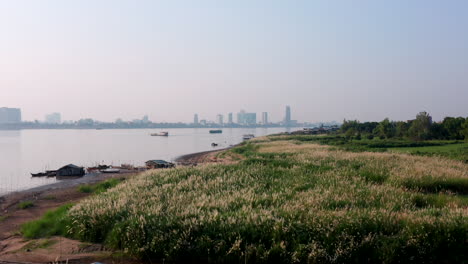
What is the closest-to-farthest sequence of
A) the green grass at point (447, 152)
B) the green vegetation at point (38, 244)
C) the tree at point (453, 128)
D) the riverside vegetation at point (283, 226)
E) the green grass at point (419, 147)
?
the riverside vegetation at point (283, 226) < the green vegetation at point (38, 244) < the green grass at point (447, 152) < the green grass at point (419, 147) < the tree at point (453, 128)

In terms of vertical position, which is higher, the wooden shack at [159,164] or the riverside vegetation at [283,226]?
the riverside vegetation at [283,226]

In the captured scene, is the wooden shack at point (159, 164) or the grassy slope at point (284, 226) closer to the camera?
the grassy slope at point (284, 226)

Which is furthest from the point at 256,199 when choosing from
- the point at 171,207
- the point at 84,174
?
the point at 84,174

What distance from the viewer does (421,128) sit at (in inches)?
2955

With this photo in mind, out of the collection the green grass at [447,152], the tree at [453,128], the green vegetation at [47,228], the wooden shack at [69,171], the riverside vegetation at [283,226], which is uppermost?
the tree at [453,128]

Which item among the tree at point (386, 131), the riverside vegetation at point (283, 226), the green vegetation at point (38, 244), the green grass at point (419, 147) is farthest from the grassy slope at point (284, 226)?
the tree at point (386, 131)

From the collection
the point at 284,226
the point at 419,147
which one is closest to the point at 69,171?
the point at 284,226

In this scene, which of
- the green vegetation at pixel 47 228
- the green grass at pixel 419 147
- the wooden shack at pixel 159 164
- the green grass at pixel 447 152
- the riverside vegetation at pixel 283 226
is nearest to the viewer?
the riverside vegetation at pixel 283 226

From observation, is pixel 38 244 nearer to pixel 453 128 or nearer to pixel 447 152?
pixel 447 152

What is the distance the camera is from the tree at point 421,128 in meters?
72.9

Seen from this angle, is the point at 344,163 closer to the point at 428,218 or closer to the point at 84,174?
the point at 428,218

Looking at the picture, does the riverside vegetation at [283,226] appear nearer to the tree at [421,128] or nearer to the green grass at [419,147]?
the green grass at [419,147]

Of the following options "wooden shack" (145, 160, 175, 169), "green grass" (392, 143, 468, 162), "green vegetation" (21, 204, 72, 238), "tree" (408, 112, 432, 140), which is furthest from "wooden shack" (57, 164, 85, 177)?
"tree" (408, 112, 432, 140)

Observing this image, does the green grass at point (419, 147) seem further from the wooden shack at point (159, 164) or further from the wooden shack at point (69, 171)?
the wooden shack at point (69, 171)
